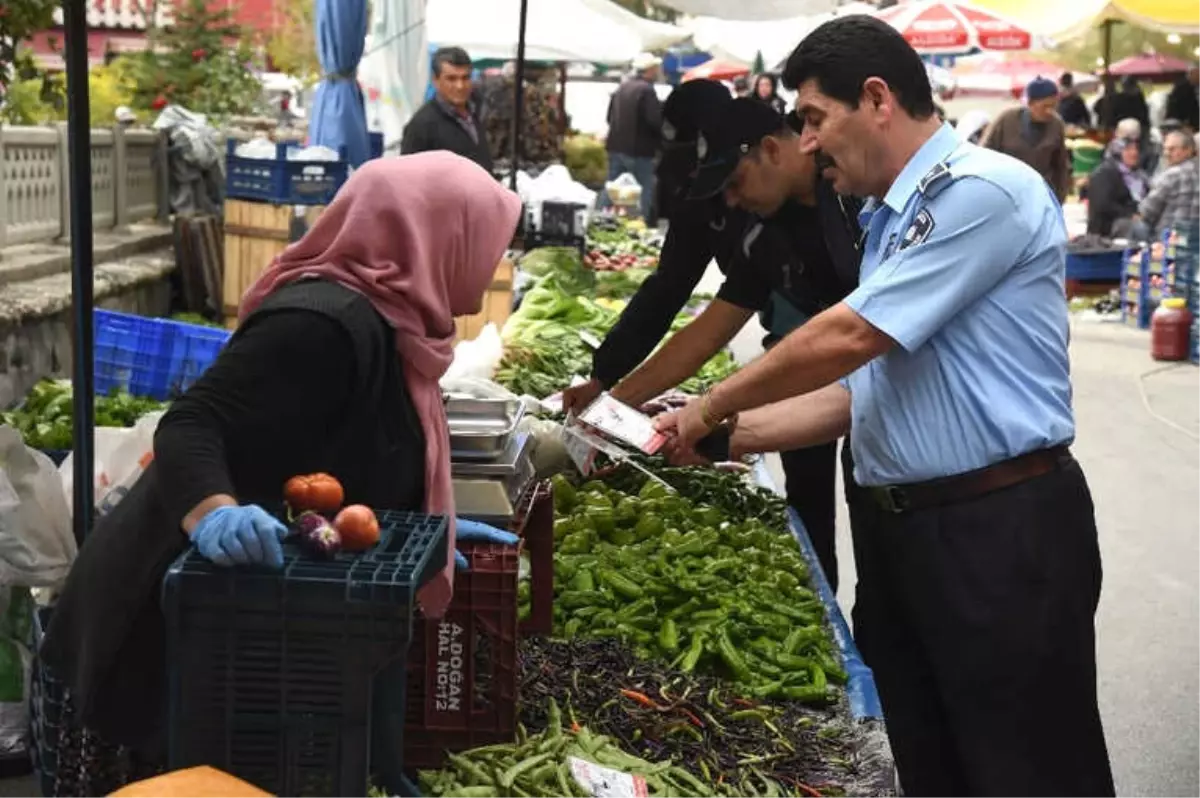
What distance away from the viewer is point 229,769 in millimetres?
2584

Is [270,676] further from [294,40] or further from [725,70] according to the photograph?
[725,70]

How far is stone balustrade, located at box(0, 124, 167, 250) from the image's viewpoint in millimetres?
9383

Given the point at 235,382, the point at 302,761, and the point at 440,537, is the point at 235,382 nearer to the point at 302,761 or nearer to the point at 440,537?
the point at 440,537

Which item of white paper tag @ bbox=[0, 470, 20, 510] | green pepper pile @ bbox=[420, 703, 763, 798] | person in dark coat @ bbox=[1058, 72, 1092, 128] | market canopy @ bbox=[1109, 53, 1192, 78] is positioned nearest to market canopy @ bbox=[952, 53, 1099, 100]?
market canopy @ bbox=[1109, 53, 1192, 78]

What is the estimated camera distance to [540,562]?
5012 mm

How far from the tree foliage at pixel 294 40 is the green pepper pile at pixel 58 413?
23.8m

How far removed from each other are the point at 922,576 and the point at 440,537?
46.9 inches

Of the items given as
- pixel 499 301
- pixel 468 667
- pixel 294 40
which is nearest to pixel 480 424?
pixel 468 667

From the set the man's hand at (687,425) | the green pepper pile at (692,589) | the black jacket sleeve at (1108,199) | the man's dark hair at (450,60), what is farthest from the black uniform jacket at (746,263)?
the black jacket sleeve at (1108,199)

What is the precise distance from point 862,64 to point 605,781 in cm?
167

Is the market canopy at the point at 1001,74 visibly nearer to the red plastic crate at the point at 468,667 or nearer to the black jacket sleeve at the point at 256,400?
the red plastic crate at the point at 468,667

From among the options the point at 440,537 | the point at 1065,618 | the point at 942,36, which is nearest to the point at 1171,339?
the point at 942,36

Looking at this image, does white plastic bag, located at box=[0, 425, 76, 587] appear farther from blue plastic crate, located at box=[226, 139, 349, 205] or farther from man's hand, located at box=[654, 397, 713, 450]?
blue plastic crate, located at box=[226, 139, 349, 205]

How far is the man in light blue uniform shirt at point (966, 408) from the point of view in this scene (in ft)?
11.0
